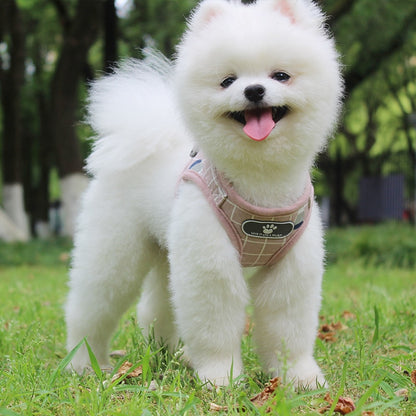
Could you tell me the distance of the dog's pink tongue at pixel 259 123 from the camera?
7.62 feet

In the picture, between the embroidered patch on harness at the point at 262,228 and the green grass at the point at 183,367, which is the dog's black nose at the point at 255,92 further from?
the green grass at the point at 183,367

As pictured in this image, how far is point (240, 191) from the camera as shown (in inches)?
101

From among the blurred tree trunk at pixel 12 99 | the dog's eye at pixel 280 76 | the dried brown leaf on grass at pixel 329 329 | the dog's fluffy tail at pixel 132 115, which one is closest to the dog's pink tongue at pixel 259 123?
the dog's eye at pixel 280 76

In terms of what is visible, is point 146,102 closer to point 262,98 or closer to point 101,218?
point 101,218

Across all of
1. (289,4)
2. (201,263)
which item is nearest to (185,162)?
(201,263)

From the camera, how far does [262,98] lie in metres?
2.29

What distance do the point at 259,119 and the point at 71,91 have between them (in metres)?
8.57

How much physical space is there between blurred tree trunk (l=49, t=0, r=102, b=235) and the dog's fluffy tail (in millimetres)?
6671

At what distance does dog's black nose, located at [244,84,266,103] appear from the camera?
89.4 inches

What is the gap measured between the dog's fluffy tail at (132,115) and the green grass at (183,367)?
3.17 feet

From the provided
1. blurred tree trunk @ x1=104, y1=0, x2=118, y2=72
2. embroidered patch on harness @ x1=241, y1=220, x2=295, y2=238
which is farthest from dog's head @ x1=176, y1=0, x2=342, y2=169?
blurred tree trunk @ x1=104, y1=0, x2=118, y2=72

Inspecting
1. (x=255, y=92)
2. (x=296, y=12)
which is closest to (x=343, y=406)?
(x=255, y=92)

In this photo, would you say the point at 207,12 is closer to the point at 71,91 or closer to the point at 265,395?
the point at 265,395

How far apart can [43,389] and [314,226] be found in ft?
4.67
